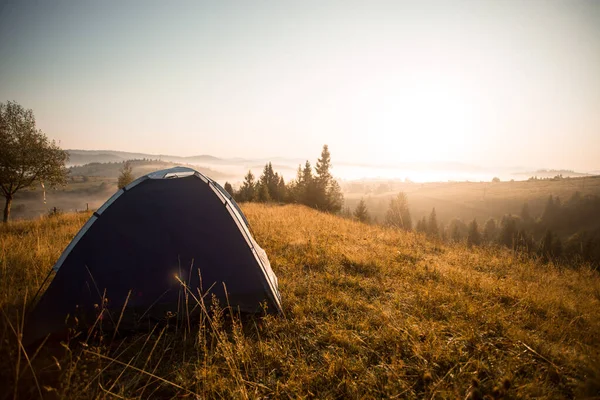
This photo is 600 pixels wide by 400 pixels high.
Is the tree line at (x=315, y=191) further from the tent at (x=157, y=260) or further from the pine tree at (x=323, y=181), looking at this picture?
the tent at (x=157, y=260)

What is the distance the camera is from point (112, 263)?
13.3 ft

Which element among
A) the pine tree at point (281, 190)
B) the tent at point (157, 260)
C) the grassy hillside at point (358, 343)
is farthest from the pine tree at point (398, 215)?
the pine tree at point (281, 190)

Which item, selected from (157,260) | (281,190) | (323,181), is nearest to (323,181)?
(323,181)

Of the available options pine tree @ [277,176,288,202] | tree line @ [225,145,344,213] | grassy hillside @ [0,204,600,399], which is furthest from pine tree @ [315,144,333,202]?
grassy hillside @ [0,204,600,399]

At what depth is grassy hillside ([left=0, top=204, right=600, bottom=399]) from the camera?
9.28 feet

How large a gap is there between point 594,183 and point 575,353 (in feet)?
683

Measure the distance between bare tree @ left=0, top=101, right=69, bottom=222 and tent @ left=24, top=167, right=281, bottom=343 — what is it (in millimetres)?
23553

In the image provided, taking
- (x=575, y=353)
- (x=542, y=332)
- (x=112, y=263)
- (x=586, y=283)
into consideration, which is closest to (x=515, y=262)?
(x=586, y=283)

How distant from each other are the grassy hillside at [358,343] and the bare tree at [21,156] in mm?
19398

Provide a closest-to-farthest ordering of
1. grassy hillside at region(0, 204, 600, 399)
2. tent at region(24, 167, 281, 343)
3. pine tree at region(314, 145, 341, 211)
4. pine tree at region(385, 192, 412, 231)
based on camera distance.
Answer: grassy hillside at region(0, 204, 600, 399), tent at region(24, 167, 281, 343), pine tree at region(385, 192, 412, 231), pine tree at region(314, 145, 341, 211)

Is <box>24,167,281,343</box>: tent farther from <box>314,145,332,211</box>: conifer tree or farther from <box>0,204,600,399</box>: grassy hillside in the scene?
<box>314,145,332,211</box>: conifer tree

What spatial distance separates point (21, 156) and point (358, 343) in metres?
28.3

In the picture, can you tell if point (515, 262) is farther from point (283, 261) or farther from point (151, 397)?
point (151, 397)

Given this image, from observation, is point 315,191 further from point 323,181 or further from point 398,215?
point 398,215
